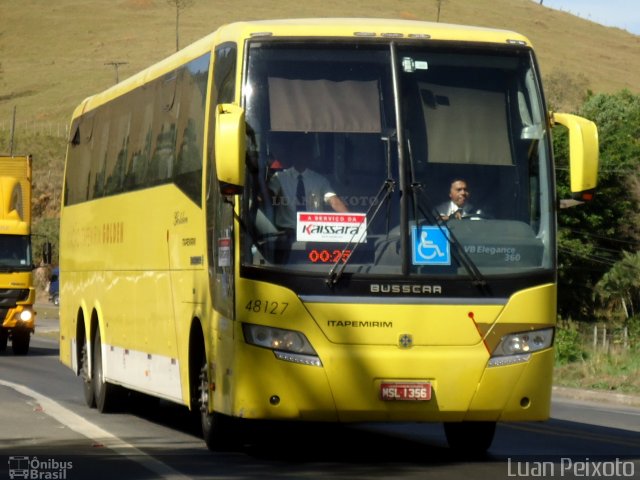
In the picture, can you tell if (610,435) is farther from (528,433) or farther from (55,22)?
(55,22)

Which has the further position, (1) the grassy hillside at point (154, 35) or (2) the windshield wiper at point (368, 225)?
(1) the grassy hillside at point (154, 35)

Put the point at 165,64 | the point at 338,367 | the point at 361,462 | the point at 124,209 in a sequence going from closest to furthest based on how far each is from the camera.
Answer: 1. the point at 338,367
2. the point at 361,462
3. the point at 165,64
4. the point at 124,209

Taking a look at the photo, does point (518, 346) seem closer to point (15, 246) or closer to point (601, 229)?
point (15, 246)

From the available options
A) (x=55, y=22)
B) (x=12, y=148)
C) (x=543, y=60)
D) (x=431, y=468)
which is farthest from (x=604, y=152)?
(x=55, y=22)

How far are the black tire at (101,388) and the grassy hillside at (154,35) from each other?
11362 cm

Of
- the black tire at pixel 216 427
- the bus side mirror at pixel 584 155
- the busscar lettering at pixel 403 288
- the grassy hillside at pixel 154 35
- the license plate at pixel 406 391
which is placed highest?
the grassy hillside at pixel 154 35

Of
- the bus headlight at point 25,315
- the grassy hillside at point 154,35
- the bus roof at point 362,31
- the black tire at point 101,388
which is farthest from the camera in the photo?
the grassy hillside at point 154,35

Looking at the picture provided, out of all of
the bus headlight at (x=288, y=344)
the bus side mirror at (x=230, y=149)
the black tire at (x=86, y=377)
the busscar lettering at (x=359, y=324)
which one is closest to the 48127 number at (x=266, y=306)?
the bus headlight at (x=288, y=344)

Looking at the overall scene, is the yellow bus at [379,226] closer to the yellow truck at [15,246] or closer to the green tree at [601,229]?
the yellow truck at [15,246]

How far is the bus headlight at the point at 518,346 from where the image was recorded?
11.6 metres

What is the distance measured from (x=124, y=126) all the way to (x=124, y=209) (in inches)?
43.7

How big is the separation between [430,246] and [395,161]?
73cm

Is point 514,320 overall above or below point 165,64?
below

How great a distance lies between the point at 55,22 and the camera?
524 ft
